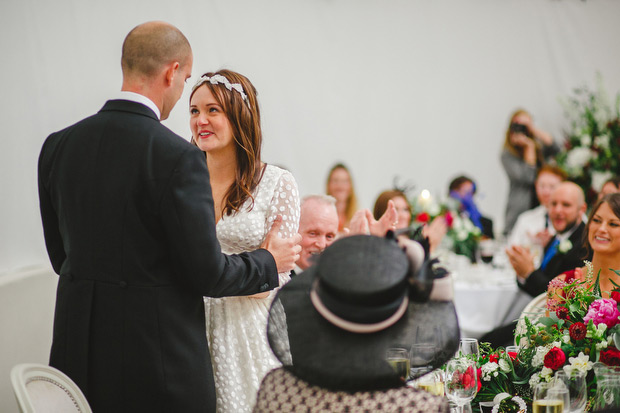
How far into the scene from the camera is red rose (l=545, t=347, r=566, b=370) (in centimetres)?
177

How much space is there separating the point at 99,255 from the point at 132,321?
194 mm

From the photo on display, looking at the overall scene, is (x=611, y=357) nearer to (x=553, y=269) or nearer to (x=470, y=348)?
(x=470, y=348)

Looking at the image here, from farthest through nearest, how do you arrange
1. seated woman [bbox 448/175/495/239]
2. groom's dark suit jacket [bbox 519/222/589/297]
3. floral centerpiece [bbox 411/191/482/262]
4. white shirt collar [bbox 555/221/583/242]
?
1. seated woman [bbox 448/175/495/239]
2. floral centerpiece [bbox 411/191/482/262]
3. white shirt collar [bbox 555/221/583/242]
4. groom's dark suit jacket [bbox 519/222/589/297]

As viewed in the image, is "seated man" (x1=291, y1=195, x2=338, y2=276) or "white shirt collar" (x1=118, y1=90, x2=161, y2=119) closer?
"white shirt collar" (x1=118, y1=90, x2=161, y2=119)

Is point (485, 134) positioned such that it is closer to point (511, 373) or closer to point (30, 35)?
point (30, 35)

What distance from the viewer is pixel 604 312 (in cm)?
178

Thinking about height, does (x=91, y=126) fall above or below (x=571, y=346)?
above

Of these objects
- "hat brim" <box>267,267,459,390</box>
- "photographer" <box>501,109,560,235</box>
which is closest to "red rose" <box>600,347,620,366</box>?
"hat brim" <box>267,267,459,390</box>

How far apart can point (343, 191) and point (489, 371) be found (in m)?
4.57

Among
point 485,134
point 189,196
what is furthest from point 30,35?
point 485,134

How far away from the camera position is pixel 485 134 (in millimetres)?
8375

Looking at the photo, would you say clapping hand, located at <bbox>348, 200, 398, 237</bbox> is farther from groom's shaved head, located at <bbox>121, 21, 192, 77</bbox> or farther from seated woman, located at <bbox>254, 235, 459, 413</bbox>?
groom's shaved head, located at <bbox>121, 21, 192, 77</bbox>

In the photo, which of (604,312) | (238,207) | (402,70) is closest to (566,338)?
(604,312)

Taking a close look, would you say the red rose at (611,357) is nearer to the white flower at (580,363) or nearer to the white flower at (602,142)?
the white flower at (580,363)
